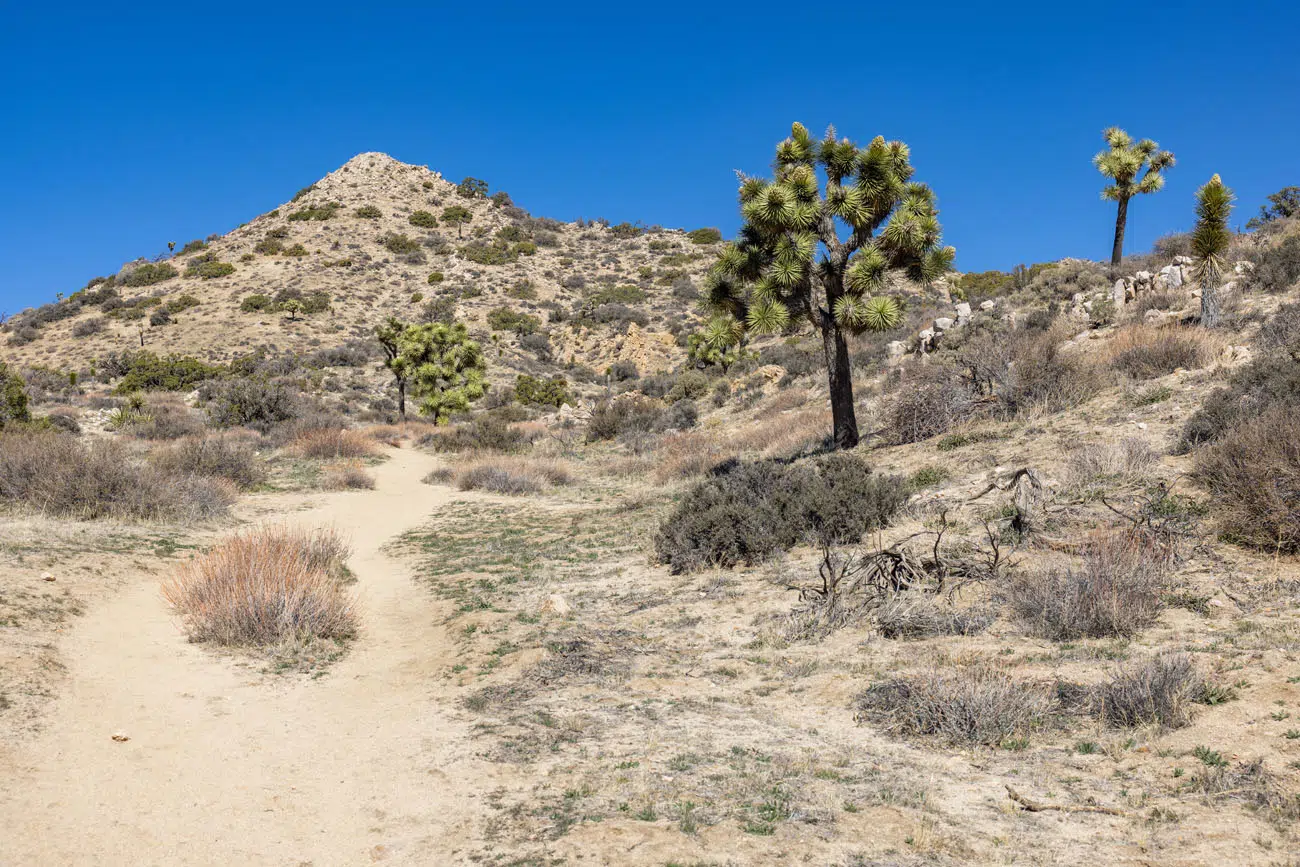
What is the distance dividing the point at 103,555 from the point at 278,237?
72.1m

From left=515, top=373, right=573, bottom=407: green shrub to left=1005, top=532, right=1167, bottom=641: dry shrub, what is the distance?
39.1 m

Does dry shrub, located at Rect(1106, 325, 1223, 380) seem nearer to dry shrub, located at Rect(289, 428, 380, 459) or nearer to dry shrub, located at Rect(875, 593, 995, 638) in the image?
dry shrub, located at Rect(875, 593, 995, 638)

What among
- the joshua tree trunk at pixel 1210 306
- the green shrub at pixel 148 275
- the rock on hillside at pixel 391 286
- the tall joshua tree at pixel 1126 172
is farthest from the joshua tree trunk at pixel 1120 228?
the green shrub at pixel 148 275

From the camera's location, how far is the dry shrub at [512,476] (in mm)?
20031

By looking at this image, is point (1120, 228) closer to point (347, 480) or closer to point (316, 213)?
point (347, 480)

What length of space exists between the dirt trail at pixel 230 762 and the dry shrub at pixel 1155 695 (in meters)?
4.03

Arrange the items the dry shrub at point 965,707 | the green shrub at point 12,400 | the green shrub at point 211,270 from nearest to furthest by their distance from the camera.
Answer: the dry shrub at point 965,707 < the green shrub at point 12,400 < the green shrub at point 211,270

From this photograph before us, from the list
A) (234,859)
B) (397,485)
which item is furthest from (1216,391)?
(397,485)

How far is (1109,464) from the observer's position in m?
10.1

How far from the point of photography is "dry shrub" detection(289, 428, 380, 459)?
24406 millimetres

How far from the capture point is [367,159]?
9169cm

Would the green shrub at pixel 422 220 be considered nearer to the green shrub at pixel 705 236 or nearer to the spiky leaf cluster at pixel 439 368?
the green shrub at pixel 705 236

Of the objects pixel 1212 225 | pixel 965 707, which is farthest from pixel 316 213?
pixel 965 707

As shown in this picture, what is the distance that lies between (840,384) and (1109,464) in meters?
7.42
